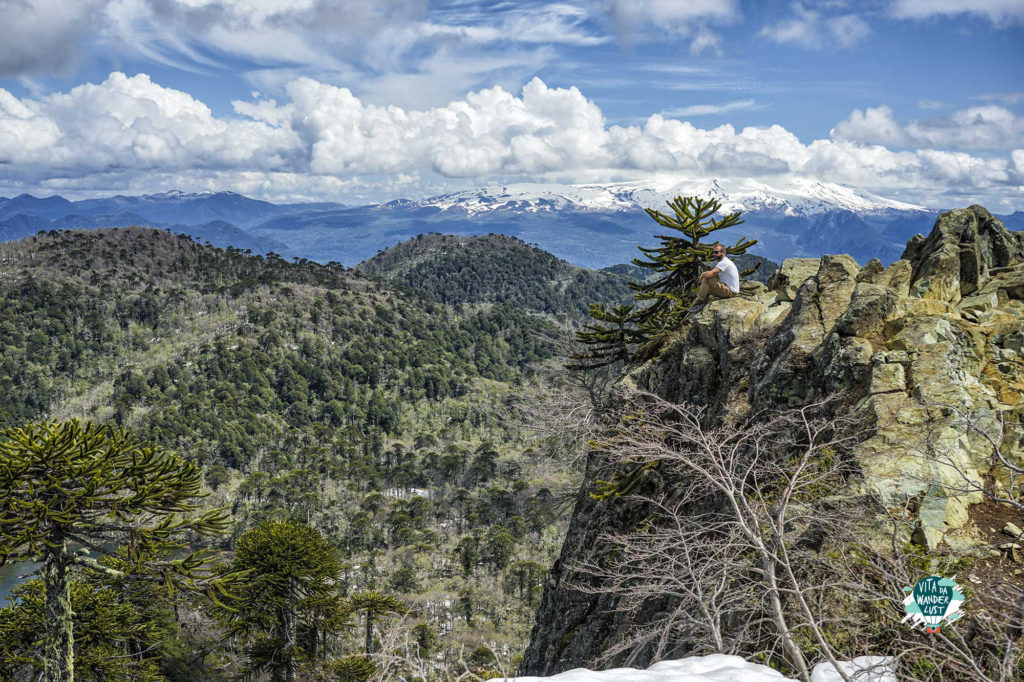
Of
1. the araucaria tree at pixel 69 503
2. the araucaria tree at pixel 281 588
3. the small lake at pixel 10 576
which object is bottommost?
the small lake at pixel 10 576

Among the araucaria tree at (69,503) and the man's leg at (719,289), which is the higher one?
the man's leg at (719,289)

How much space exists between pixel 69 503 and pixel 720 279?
17172mm

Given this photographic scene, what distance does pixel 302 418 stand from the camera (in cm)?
13475

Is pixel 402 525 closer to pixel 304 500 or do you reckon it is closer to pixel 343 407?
pixel 304 500

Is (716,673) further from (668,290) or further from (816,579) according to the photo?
(668,290)

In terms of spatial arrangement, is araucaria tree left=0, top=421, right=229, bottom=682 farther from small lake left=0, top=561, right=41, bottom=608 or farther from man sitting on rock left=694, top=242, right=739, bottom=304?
small lake left=0, top=561, right=41, bottom=608

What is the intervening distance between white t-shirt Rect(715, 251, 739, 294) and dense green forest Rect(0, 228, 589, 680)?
23.8 ft

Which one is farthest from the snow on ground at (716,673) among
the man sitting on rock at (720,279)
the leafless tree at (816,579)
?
the man sitting on rock at (720,279)

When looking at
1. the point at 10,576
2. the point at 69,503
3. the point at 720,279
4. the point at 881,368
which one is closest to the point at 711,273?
the point at 720,279

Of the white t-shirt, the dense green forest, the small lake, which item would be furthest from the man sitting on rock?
the small lake

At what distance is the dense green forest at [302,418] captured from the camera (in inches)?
2041

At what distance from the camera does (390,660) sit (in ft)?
16.3

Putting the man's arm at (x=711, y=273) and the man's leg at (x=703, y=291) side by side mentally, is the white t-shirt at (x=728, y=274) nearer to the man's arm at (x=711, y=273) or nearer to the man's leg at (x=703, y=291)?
the man's arm at (x=711, y=273)
